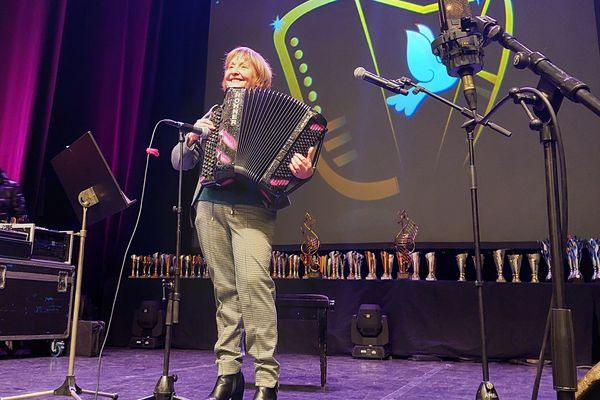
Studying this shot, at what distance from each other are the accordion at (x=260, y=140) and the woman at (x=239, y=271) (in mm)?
50

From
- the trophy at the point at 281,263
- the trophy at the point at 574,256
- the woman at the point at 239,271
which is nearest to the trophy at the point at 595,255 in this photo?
the trophy at the point at 574,256

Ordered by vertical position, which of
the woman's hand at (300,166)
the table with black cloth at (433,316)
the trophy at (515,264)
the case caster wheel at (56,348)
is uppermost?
the woman's hand at (300,166)

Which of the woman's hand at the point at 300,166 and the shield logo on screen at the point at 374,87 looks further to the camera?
the shield logo on screen at the point at 374,87

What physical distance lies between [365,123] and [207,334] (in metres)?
2.46

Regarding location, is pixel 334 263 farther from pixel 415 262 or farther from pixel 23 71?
pixel 23 71

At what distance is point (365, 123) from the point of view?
5.28 meters

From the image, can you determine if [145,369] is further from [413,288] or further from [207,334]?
[413,288]

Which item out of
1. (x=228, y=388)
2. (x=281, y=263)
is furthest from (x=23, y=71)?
(x=228, y=388)

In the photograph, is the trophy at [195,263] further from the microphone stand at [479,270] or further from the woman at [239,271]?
the microphone stand at [479,270]

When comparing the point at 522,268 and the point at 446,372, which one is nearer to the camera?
the point at 446,372

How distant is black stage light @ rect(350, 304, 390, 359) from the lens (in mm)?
4272

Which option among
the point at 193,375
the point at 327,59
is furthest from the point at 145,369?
the point at 327,59

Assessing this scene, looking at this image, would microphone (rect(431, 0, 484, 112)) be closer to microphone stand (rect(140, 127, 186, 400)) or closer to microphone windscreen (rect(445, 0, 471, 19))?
microphone windscreen (rect(445, 0, 471, 19))

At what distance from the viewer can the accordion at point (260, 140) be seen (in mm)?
2088
